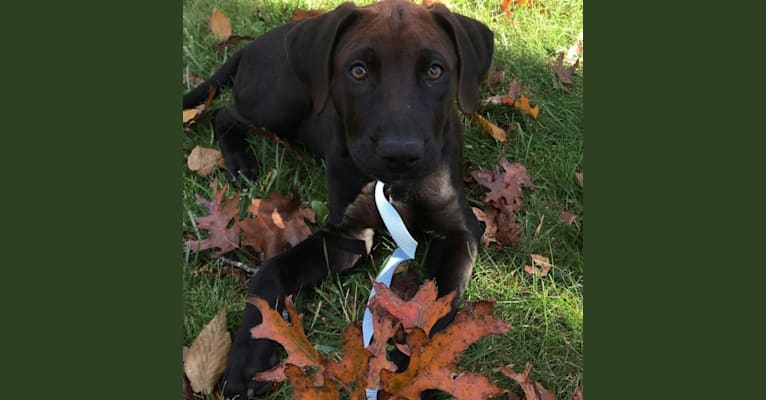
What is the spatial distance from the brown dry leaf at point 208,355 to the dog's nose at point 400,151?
3.05 feet

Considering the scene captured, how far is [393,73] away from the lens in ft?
10.3

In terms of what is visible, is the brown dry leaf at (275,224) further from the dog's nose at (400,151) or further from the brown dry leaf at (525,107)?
the brown dry leaf at (525,107)

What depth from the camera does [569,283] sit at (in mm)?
3662

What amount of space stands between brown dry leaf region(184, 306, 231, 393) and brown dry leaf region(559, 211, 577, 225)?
67.8 inches

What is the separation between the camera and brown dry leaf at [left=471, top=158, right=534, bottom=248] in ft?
12.6

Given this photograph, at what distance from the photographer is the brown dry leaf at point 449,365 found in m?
2.38

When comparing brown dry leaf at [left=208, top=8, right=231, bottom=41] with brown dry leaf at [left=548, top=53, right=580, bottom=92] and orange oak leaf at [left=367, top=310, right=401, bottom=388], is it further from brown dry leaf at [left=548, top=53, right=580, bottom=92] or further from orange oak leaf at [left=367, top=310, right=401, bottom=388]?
orange oak leaf at [left=367, top=310, right=401, bottom=388]

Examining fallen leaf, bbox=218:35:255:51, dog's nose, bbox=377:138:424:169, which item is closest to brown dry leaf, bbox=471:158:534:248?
dog's nose, bbox=377:138:424:169

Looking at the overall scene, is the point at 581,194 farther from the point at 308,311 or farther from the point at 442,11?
the point at 308,311

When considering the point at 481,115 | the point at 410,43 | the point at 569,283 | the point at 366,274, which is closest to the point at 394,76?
the point at 410,43

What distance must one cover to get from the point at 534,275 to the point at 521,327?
0.37 m

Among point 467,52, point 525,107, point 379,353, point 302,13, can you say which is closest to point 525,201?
point 525,107

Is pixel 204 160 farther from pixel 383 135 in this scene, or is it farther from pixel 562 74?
pixel 562 74

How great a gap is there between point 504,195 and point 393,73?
119cm
